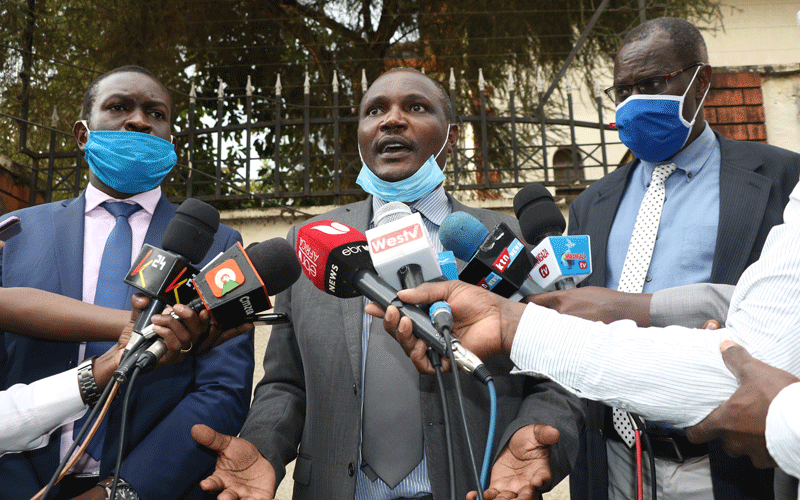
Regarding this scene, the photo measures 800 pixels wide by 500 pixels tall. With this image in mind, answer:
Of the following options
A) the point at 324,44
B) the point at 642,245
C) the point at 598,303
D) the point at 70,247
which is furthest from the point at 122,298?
the point at 324,44

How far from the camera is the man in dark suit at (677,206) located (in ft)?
8.05

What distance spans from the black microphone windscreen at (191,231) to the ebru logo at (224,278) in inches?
9.2

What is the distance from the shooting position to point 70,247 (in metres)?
2.70

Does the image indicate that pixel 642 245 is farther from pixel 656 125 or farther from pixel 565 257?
pixel 565 257

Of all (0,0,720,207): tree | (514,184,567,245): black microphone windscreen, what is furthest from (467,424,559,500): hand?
(0,0,720,207): tree

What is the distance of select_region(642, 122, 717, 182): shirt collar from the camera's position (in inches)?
121

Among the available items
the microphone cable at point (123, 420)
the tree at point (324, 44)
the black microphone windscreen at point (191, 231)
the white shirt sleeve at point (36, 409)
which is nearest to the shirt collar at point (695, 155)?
the black microphone windscreen at point (191, 231)

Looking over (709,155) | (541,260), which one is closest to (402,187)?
(541,260)

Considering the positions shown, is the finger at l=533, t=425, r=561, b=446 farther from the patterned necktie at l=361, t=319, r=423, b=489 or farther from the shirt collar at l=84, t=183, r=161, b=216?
the shirt collar at l=84, t=183, r=161, b=216

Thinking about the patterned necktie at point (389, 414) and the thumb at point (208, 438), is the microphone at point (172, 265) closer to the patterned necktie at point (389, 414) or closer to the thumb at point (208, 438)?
the thumb at point (208, 438)

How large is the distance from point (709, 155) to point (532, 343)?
5.85 ft

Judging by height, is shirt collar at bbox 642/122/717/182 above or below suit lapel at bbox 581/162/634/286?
above

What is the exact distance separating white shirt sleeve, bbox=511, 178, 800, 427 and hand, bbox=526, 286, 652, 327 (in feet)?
0.54

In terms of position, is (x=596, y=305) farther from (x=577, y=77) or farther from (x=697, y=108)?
(x=577, y=77)
